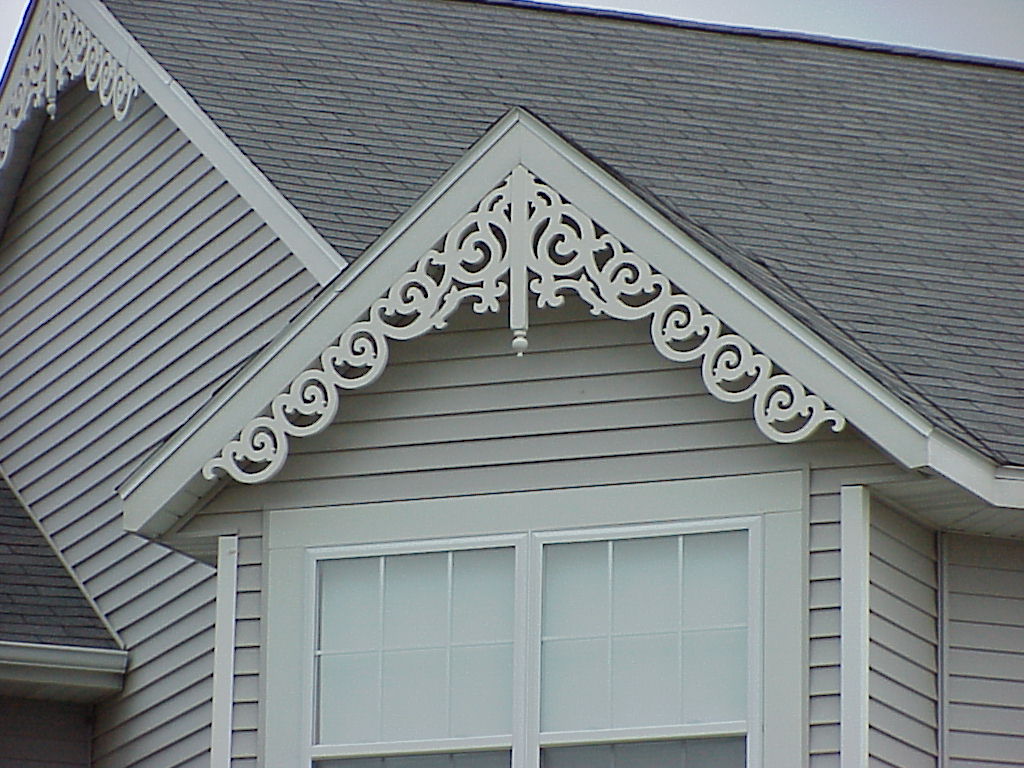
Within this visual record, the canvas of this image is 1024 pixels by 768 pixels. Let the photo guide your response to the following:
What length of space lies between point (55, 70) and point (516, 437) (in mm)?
6597

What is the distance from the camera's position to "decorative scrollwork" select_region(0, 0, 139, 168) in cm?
1389

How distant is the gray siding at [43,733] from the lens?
12117mm

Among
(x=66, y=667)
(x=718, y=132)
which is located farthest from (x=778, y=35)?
(x=66, y=667)

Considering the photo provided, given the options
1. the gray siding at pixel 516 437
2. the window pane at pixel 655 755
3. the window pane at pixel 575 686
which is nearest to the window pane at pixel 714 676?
the window pane at pixel 655 755

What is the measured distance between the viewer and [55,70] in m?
14.6

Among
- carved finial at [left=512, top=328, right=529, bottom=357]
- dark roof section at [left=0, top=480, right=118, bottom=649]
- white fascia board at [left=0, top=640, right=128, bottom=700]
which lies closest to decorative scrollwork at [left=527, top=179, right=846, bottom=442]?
carved finial at [left=512, top=328, right=529, bottom=357]

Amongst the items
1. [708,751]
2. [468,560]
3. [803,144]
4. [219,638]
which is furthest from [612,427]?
[803,144]

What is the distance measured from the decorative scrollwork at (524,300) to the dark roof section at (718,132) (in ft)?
1.62

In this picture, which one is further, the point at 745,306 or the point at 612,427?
the point at 612,427

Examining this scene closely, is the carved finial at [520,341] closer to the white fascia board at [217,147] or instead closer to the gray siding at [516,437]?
the gray siding at [516,437]

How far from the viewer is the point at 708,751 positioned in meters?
8.54

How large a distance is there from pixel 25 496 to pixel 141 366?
4.27 feet

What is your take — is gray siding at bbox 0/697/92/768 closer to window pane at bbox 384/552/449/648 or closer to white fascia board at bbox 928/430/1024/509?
window pane at bbox 384/552/449/648

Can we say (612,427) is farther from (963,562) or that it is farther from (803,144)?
(803,144)
